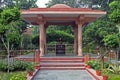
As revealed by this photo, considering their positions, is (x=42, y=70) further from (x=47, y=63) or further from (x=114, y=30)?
(x=114, y=30)

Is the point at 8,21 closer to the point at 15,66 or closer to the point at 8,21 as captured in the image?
the point at 8,21

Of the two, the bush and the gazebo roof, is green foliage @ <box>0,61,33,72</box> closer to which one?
the bush

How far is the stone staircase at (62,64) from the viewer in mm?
15178

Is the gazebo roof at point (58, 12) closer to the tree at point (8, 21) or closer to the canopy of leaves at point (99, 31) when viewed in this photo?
the tree at point (8, 21)

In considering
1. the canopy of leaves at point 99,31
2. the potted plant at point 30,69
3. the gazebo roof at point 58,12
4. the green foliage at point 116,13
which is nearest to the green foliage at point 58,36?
the canopy of leaves at point 99,31

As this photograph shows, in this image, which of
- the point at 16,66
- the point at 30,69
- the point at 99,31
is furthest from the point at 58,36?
the point at 30,69

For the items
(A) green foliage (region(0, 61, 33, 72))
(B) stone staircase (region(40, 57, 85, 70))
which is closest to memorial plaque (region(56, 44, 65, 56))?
(B) stone staircase (region(40, 57, 85, 70))

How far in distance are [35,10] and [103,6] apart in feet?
48.8

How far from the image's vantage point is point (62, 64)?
15672 mm

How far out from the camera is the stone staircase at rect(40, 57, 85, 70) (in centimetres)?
1518

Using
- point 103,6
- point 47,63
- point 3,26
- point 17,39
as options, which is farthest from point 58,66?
point 103,6

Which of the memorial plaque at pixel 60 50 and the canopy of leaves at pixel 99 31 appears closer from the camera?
the memorial plaque at pixel 60 50

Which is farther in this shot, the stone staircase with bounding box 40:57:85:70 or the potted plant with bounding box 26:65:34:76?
the stone staircase with bounding box 40:57:85:70

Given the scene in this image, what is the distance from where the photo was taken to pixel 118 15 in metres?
11.5
